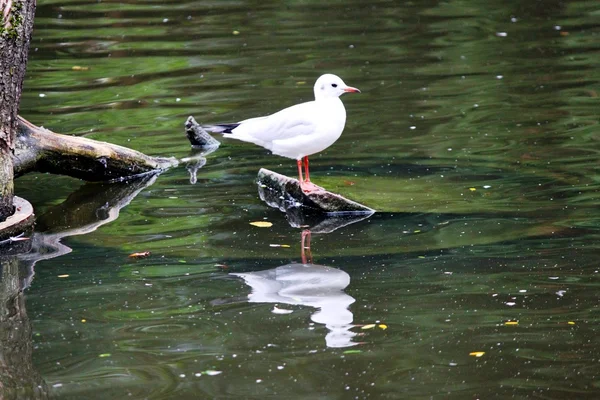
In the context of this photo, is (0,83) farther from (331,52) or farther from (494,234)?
(331,52)

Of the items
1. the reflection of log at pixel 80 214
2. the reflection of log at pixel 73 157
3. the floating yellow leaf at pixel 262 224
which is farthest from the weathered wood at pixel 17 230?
the floating yellow leaf at pixel 262 224

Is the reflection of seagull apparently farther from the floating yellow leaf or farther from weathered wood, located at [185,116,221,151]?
weathered wood, located at [185,116,221,151]

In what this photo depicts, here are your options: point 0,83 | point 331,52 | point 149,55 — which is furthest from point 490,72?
point 0,83

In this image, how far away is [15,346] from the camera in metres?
4.80

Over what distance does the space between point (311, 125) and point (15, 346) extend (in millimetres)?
2867

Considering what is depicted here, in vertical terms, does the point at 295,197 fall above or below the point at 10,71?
below

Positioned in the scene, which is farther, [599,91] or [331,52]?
[331,52]

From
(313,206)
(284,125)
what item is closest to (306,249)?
(313,206)

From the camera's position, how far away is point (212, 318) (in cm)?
514

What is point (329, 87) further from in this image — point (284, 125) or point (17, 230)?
point (17, 230)

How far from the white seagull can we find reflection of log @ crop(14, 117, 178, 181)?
1.26 meters

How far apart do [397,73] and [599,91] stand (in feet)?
7.37

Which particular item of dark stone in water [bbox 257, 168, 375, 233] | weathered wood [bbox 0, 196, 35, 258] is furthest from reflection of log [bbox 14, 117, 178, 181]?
dark stone in water [bbox 257, 168, 375, 233]

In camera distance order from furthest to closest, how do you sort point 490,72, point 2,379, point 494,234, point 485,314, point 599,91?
1. point 490,72
2. point 599,91
3. point 494,234
4. point 485,314
5. point 2,379
